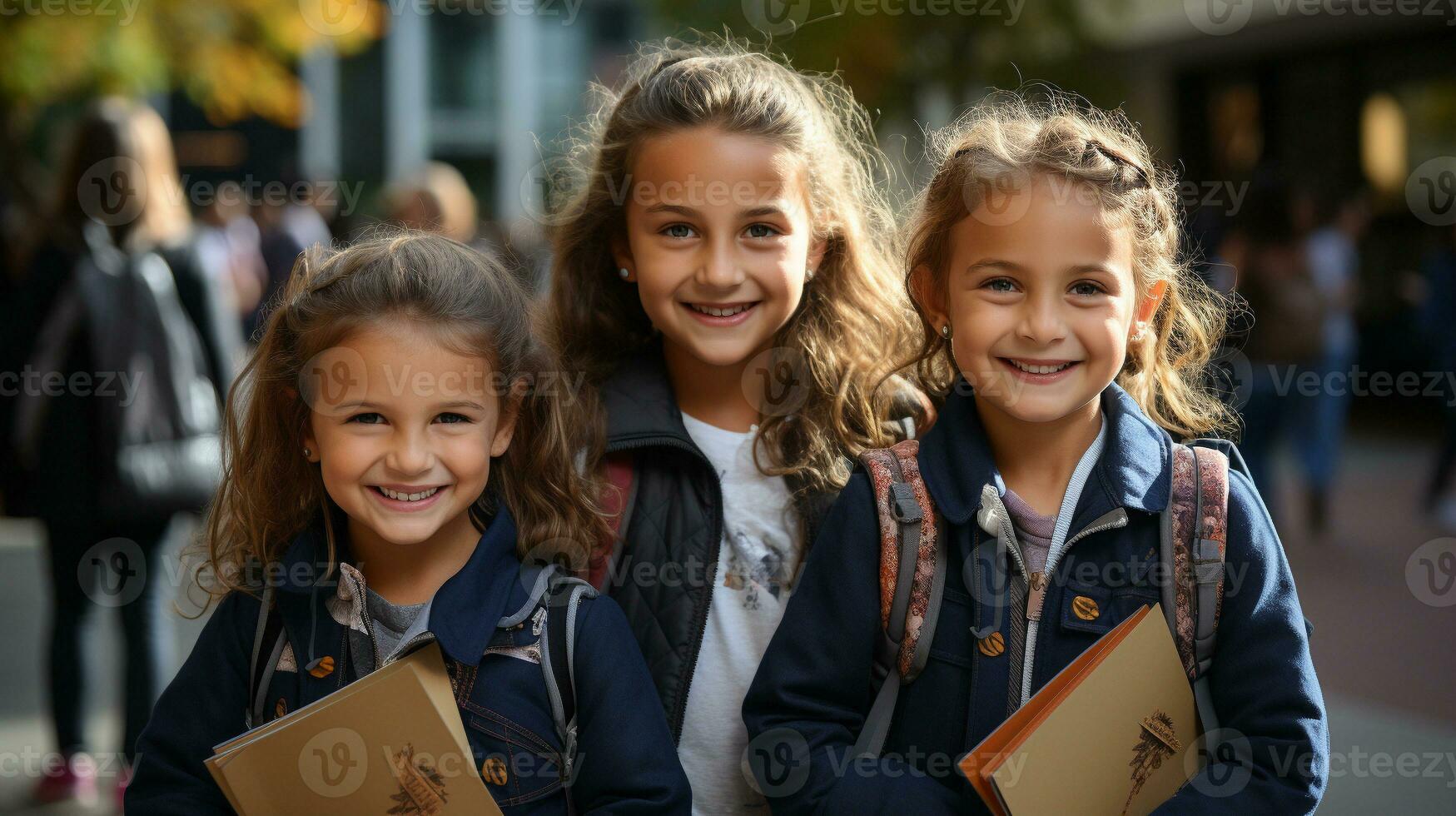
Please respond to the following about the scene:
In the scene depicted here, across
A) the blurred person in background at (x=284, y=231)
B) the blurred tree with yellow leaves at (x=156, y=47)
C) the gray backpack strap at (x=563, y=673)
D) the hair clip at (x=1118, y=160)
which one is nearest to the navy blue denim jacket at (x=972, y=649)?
the gray backpack strap at (x=563, y=673)

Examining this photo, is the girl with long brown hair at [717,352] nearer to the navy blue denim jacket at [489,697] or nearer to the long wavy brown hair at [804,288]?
the long wavy brown hair at [804,288]

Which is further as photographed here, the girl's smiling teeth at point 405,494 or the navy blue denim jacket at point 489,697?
the girl's smiling teeth at point 405,494

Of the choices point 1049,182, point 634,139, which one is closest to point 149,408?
point 634,139

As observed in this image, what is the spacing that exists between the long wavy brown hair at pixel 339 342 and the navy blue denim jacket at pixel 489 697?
0.10 metres

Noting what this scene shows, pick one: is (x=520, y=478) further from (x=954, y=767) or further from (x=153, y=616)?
(x=153, y=616)

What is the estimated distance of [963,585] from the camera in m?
2.00

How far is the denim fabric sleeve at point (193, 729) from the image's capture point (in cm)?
202

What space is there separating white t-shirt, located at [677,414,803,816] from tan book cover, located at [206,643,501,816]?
1.71 ft

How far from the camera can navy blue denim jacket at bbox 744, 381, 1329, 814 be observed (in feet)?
6.14

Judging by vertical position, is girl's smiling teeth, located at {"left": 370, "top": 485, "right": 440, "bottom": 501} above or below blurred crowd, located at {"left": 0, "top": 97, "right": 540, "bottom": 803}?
below
